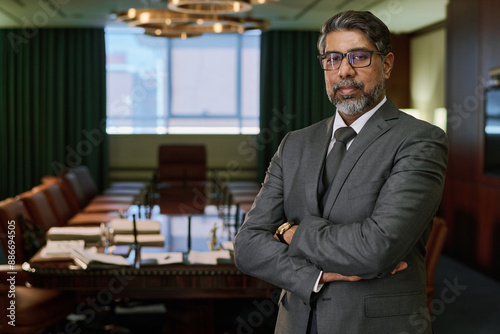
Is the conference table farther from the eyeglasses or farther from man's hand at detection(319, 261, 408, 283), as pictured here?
the eyeglasses

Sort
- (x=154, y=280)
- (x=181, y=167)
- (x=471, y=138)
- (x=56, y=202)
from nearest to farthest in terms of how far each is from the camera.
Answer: (x=154, y=280), (x=56, y=202), (x=471, y=138), (x=181, y=167)

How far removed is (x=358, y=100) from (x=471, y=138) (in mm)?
4429

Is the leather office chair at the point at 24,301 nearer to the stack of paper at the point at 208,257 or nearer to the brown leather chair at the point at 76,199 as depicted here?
the stack of paper at the point at 208,257

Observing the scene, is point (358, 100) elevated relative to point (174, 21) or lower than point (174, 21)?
lower

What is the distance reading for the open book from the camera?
8.80 ft

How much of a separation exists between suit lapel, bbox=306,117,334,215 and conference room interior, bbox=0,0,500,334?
4.21 feet

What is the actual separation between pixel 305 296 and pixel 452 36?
515 cm

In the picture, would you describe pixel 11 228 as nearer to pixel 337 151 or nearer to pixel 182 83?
pixel 337 151

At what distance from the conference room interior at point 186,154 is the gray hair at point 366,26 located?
4.87 feet

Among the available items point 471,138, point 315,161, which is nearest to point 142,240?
point 315,161

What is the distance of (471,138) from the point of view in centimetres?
551

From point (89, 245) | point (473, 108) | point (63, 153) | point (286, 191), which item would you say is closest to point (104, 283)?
point (89, 245)

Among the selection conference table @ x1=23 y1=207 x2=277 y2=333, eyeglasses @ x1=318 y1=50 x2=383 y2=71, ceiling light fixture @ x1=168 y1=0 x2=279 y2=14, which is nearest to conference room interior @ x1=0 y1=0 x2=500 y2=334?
conference table @ x1=23 y1=207 x2=277 y2=333

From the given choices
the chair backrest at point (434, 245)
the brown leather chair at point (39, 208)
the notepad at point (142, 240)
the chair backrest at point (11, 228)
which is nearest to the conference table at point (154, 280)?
the notepad at point (142, 240)
